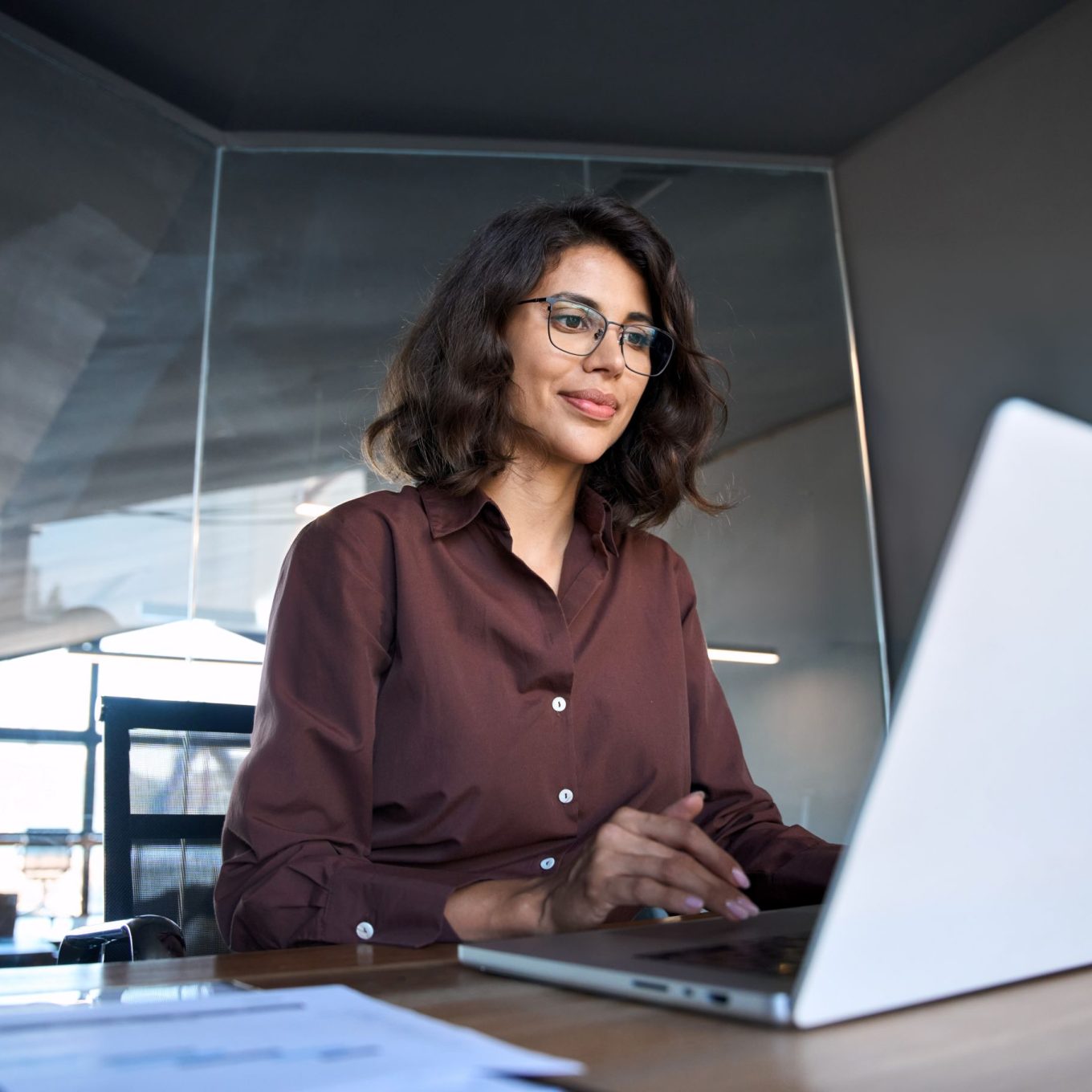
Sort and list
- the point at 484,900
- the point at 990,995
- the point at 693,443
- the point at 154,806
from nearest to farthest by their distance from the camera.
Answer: the point at 990,995, the point at 484,900, the point at 154,806, the point at 693,443

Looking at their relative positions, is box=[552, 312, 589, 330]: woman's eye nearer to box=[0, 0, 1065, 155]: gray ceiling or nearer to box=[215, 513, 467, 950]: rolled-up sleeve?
box=[215, 513, 467, 950]: rolled-up sleeve

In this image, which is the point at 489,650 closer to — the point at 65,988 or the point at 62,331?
the point at 65,988

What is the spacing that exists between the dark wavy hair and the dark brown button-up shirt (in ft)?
0.58

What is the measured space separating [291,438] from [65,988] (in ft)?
11.0

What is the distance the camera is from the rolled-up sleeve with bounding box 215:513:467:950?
42.4 inches

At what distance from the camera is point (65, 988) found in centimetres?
78

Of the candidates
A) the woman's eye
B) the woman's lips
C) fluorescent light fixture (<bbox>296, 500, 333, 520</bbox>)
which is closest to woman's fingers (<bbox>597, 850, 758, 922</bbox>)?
the woman's lips

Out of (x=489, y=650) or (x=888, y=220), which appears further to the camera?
(x=888, y=220)

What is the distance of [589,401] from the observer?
1736mm

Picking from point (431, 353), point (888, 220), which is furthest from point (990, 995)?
point (888, 220)

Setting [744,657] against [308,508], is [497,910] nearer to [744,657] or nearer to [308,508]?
[308,508]

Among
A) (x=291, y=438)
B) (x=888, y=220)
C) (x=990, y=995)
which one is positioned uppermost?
(x=888, y=220)

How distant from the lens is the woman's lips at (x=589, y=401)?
5.69 ft

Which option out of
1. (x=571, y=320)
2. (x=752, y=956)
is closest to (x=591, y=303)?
(x=571, y=320)
